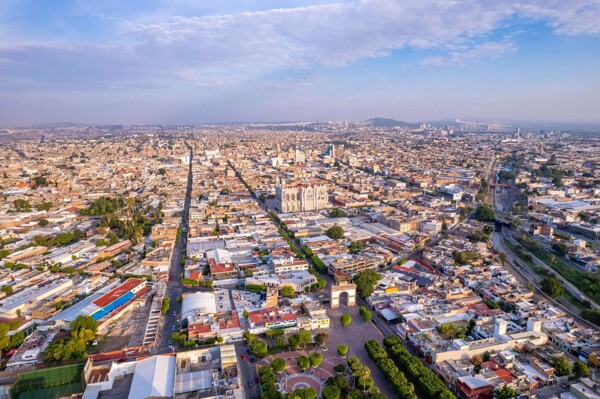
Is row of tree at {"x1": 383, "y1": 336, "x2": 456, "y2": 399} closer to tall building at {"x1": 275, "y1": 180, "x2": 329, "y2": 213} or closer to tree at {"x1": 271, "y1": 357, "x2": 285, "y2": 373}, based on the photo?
tree at {"x1": 271, "y1": 357, "x2": 285, "y2": 373}

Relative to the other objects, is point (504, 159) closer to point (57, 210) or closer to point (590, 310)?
point (590, 310)

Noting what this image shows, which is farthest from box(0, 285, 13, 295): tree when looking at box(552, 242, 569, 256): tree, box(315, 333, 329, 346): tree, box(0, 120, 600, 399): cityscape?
box(552, 242, 569, 256): tree

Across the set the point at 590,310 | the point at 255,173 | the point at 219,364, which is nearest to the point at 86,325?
the point at 219,364

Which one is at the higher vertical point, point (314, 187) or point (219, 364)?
point (314, 187)

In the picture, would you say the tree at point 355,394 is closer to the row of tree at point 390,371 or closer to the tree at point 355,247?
the row of tree at point 390,371

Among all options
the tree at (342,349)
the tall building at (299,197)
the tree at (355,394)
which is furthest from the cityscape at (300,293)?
the tree at (342,349)

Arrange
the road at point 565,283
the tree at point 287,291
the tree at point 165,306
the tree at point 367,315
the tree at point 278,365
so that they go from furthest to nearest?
the road at point 565,283 → the tree at point 287,291 → the tree at point 165,306 → the tree at point 367,315 → the tree at point 278,365
